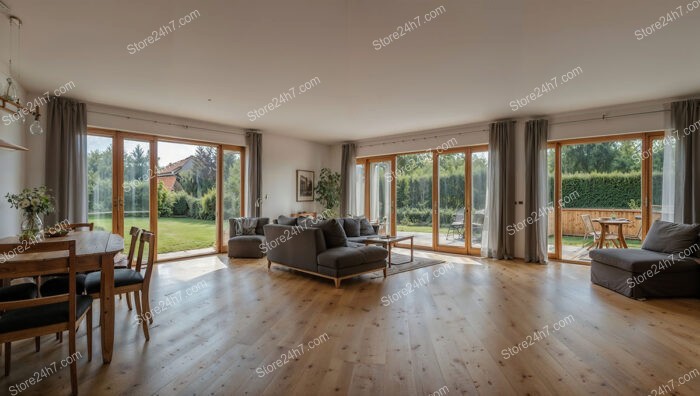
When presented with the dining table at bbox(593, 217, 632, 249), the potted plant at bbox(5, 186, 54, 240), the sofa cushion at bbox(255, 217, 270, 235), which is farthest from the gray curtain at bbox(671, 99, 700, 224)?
the potted plant at bbox(5, 186, 54, 240)

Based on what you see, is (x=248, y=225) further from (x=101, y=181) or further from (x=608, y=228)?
(x=608, y=228)

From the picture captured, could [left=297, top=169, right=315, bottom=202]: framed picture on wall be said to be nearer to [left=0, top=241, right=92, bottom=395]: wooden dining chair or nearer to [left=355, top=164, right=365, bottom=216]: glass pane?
[left=355, top=164, right=365, bottom=216]: glass pane

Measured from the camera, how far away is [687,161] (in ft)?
15.5

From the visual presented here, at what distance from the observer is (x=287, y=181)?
8031 mm

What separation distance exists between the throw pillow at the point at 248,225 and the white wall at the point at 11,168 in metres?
3.18

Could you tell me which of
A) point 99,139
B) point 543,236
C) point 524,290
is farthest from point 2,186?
point 543,236

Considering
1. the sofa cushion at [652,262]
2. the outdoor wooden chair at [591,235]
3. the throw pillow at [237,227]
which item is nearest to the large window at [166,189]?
the throw pillow at [237,227]

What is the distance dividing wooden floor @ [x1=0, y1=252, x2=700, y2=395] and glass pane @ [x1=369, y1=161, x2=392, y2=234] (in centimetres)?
376

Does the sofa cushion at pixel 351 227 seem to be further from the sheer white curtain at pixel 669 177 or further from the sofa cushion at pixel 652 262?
the sheer white curtain at pixel 669 177

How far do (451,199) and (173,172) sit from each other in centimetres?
556

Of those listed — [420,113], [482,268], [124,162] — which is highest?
[420,113]

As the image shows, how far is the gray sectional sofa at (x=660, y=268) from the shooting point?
12.8 ft

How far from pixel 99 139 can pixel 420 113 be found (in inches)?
208

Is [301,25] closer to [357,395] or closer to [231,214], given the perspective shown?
[357,395]
